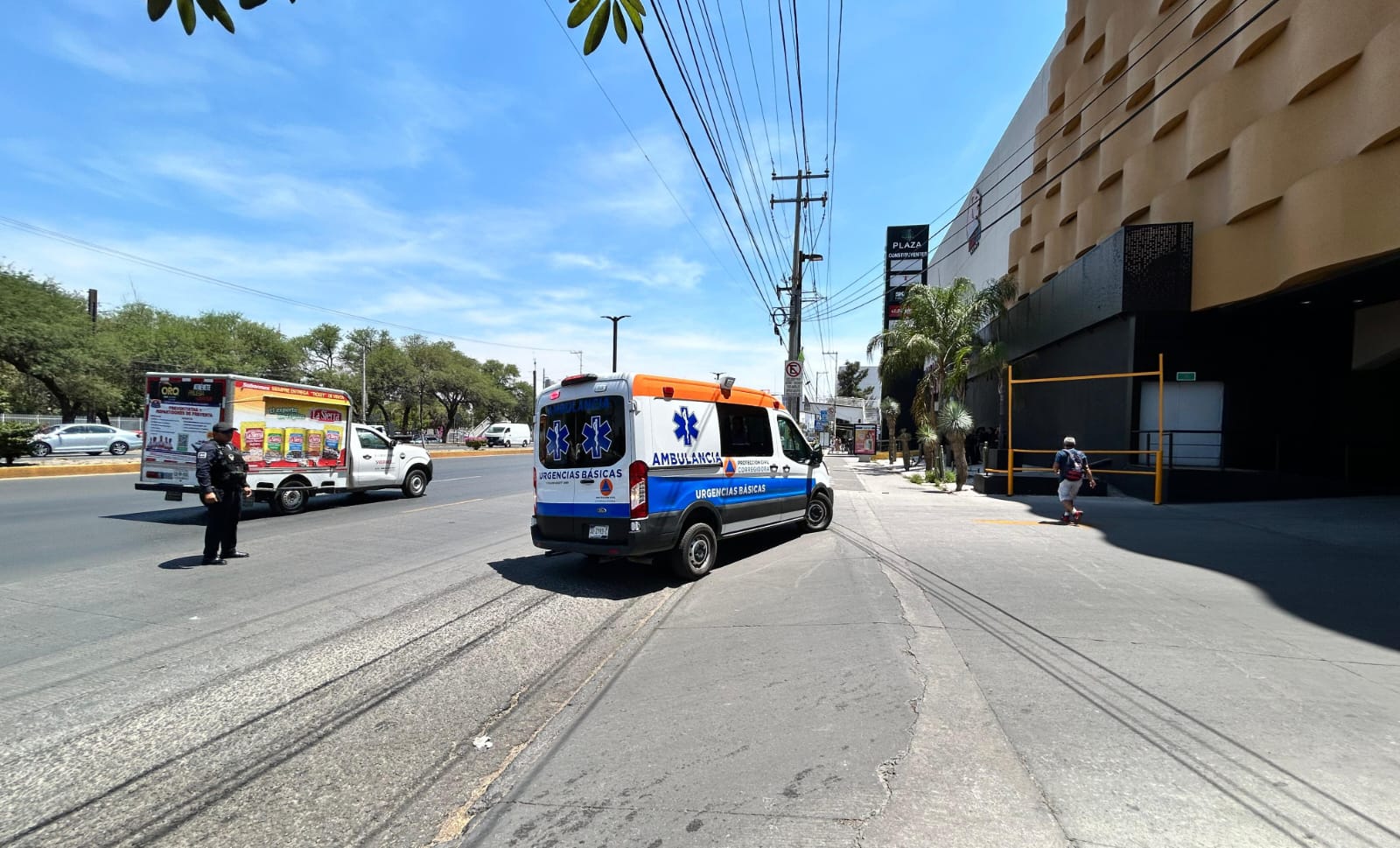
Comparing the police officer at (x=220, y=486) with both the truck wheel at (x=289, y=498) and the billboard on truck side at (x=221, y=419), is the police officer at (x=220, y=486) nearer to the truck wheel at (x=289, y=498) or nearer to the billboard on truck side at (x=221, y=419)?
the billboard on truck side at (x=221, y=419)

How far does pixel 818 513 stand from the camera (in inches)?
400

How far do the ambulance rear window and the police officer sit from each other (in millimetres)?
3616

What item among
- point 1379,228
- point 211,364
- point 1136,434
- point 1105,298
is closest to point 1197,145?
point 1105,298

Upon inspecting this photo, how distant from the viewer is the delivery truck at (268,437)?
36.7ft

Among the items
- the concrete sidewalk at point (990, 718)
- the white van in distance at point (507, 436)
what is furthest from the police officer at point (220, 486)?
the white van in distance at point (507, 436)

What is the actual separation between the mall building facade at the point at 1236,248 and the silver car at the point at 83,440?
127 ft

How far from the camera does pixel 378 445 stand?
14.6 m

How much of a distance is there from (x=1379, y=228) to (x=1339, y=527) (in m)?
4.48

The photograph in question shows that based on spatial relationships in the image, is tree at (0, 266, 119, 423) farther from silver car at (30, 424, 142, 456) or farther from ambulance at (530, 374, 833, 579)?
ambulance at (530, 374, 833, 579)

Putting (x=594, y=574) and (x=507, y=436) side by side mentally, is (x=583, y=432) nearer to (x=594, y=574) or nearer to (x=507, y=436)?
(x=594, y=574)

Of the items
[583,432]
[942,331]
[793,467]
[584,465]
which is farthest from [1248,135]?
[584,465]

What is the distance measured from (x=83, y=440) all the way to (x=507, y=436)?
2927 centimetres

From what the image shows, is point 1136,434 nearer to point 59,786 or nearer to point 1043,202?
point 1043,202

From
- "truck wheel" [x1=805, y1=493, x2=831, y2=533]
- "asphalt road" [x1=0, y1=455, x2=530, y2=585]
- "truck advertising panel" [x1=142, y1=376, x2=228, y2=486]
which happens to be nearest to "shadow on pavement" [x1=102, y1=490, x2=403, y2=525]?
"asphalt road" [x1=0, y1=455, x2=530, y2=585]
